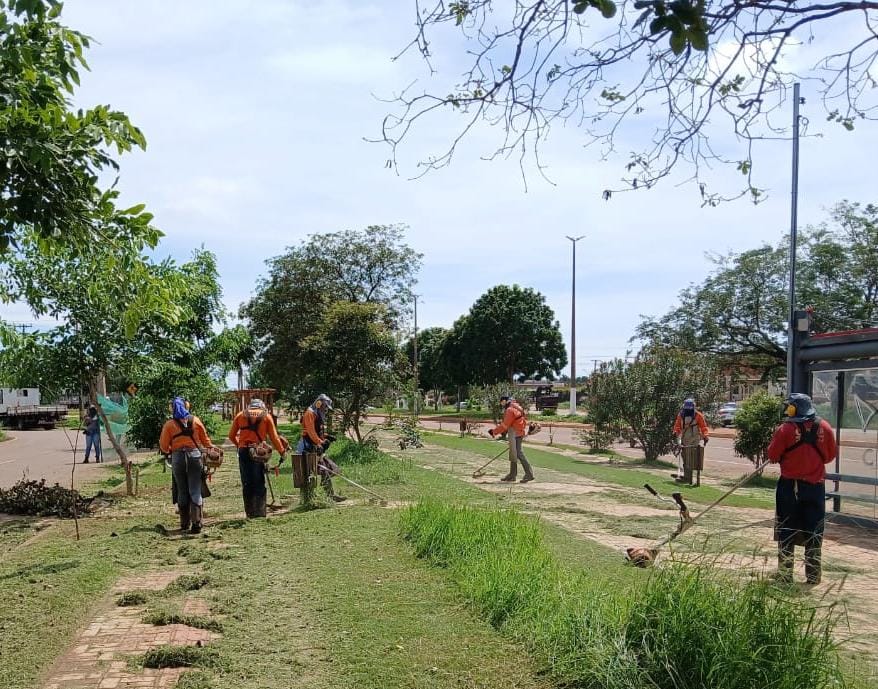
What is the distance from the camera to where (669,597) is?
4602mm

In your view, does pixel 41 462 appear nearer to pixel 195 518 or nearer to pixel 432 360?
pixel 195 518

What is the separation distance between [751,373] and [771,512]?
2488cm

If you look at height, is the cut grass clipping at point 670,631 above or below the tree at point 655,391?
below

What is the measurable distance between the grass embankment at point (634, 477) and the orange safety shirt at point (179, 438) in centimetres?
773

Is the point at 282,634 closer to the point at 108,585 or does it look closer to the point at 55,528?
the point at 108,585

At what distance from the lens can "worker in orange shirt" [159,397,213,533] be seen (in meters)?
10.2

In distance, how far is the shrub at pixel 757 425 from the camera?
57.4 feet

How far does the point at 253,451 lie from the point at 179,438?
3.29ft

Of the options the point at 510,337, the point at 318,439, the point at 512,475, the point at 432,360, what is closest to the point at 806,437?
the point at 318,439

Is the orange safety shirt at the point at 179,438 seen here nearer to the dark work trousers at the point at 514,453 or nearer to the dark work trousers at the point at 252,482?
the dark work trousers at the point at 252,482

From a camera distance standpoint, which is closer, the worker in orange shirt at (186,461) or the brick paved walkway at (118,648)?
the brick paved walkway at (118,648)

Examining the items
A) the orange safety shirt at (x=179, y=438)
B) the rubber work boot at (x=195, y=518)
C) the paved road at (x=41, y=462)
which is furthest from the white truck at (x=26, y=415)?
the rubber work boot at (x=195, y=518)

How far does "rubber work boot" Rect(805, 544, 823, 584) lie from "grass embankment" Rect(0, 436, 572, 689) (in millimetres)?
1969

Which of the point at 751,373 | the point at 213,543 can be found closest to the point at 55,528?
the point at 213,543
